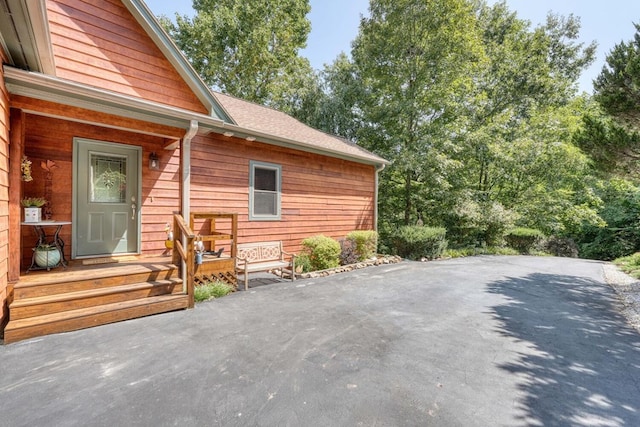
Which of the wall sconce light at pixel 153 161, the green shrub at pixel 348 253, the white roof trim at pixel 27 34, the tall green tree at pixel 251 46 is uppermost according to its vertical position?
the tall green tree at pixel 251 46

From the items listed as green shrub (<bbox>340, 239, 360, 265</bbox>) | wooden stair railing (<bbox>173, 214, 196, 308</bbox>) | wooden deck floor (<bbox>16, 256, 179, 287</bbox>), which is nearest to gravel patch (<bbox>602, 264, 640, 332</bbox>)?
green shrub (<bbox>340, 239, 360, 265</bbox>)

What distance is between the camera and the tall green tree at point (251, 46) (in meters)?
16.2

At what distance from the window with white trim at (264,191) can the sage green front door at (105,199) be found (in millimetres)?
2336

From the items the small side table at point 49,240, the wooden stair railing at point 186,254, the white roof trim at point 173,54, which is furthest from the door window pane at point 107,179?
the white roof trim at point 173,54

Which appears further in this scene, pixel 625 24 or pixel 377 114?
pixel 377 114

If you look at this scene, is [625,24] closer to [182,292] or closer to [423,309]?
[423,309]

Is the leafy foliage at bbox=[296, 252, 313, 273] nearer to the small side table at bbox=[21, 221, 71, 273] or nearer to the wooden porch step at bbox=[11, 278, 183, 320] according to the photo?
the wooden porch step at bbox=[11, 278, 183, 320]

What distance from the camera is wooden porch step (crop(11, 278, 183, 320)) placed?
3369 millimetres

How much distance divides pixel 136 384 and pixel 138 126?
3.66 metres

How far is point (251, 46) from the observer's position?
16688 millimetres

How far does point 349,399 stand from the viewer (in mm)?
2320

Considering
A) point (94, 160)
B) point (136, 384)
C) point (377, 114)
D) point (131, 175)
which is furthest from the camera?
point (377, 114)

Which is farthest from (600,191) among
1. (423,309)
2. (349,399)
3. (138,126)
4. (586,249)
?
(138,126)

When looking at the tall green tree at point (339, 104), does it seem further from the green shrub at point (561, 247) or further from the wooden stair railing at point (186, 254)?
the wooden stair railing at point (186, 254)
